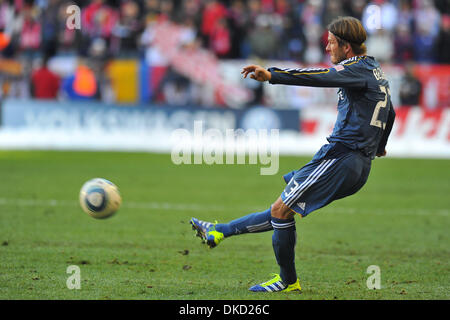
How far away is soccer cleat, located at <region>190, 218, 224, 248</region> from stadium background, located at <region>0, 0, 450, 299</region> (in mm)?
3128

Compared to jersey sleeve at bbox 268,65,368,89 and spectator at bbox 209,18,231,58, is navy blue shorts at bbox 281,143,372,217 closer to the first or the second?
jersey sleeve at bbox 268,65,368,89

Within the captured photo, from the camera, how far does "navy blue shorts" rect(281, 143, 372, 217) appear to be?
6023mm

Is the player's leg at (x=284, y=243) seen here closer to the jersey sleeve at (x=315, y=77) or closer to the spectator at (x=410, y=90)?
the jersey sleeve at (x=315, y=77)

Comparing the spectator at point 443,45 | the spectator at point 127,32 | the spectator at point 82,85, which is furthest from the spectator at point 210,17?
the spectator at point 443,45

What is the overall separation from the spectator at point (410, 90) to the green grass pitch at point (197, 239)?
5.74 m

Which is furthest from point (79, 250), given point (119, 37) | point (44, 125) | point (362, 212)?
point (119, 37)

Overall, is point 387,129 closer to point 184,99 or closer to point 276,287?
Answer: point 276,287

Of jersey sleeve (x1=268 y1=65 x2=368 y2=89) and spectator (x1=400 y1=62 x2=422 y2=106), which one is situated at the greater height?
spectator (x1=400 y1=62 x2=422 y2=106)

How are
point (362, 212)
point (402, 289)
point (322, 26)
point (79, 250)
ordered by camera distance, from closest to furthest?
1. point (402, 289)
2. point (79, 250)
3. point (362, 212)
4. point (322, 26)

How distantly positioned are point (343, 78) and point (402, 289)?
199cm

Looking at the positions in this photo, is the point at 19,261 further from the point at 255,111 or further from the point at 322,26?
the point at 322,26

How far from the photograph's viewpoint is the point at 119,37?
22.8 meters

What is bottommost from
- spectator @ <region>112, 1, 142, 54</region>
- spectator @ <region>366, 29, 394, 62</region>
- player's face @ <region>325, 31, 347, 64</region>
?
player's face @ <region>325, 31, 347, 64</region>

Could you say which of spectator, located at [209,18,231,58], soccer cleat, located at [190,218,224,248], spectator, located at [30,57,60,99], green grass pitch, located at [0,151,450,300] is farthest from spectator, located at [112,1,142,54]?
soccer cleat, located at [190,218,224,248]
